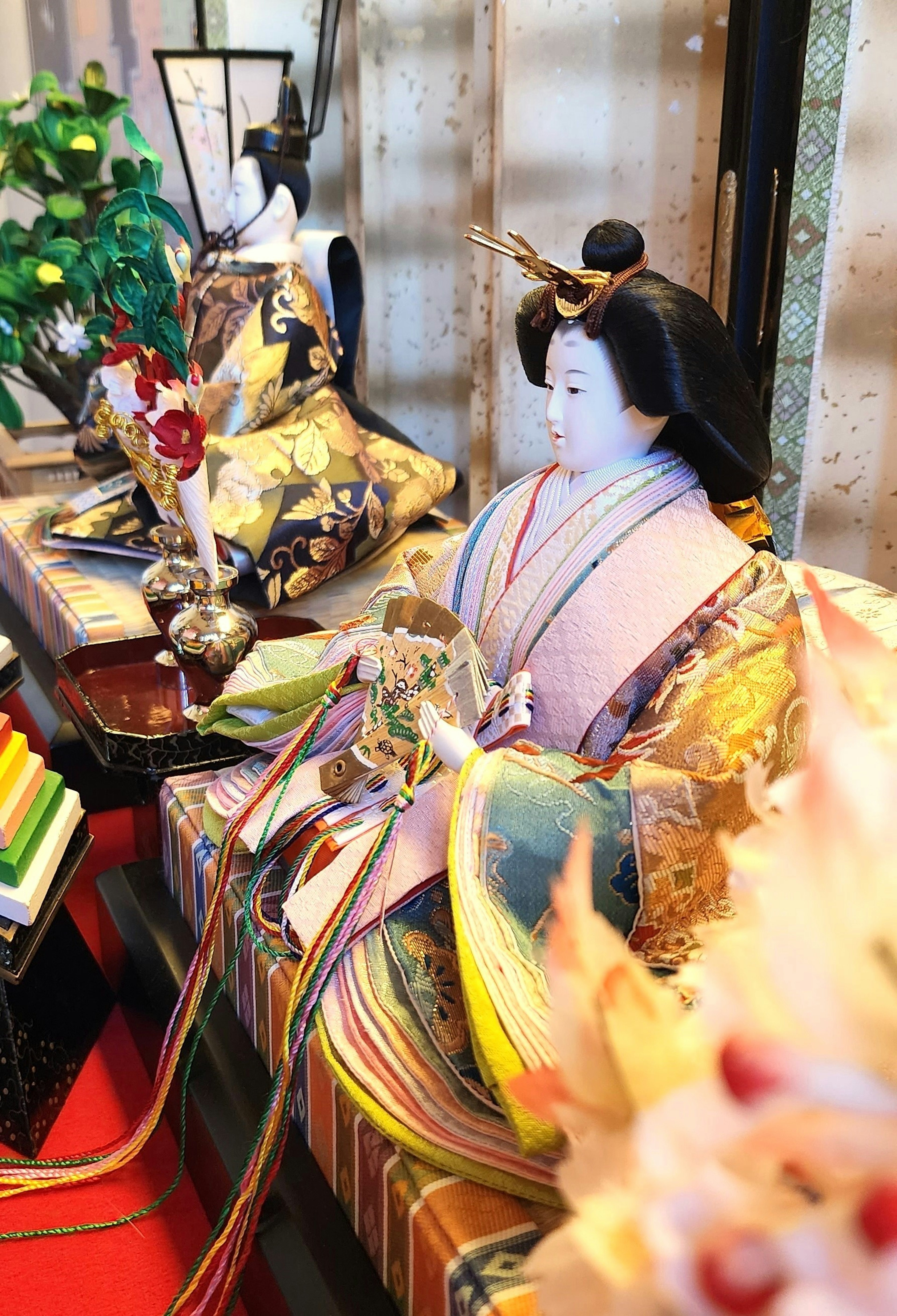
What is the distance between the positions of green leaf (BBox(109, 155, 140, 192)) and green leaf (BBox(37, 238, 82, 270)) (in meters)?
0.27

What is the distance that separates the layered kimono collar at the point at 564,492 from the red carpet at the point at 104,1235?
0.73m

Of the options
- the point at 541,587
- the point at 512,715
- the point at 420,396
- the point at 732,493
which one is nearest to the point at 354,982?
the point at 512,715

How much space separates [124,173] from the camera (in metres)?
2.23

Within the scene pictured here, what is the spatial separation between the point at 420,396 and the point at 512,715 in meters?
2.43

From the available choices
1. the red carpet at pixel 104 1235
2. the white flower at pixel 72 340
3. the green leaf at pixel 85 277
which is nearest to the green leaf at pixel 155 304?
the green leaf at pixel 85 277

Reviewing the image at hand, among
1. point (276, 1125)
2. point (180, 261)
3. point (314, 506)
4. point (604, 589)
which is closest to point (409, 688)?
point (604, 589)

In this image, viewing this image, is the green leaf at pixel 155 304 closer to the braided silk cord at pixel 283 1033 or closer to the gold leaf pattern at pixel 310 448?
the braided silk cord at pixel 283 1033

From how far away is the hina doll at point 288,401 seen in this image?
84.4 inches

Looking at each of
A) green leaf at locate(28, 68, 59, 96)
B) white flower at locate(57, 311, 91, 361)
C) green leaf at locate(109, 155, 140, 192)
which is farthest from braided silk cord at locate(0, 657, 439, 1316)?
green leaf at locate(28, 68, 59, 96)

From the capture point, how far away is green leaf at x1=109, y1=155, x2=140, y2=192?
2.13m

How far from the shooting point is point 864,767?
1.01ft

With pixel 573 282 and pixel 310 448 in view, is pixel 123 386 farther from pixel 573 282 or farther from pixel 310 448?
pixel 310 448

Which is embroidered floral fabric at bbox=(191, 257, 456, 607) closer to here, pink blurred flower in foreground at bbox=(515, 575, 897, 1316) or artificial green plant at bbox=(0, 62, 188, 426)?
artificial green plant at bbox=(0, 62, 188, 426)

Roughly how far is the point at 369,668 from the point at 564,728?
24 cm
